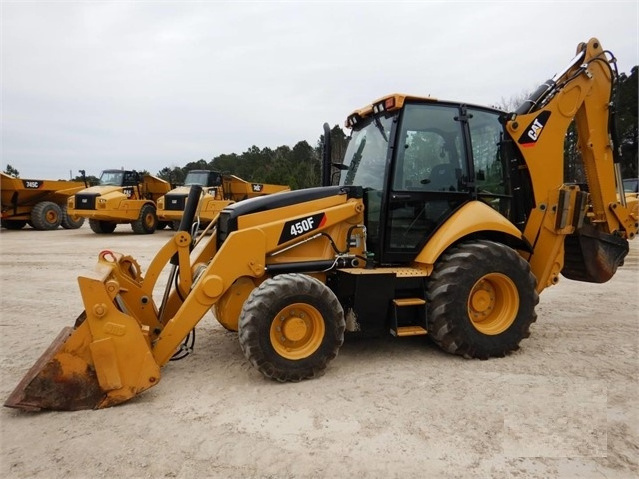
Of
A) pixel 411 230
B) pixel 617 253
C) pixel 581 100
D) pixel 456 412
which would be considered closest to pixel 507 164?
pixel 581 100

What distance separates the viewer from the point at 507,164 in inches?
184

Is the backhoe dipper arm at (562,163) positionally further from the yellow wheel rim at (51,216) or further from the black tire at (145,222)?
the yellow wheel rim at (51,216)

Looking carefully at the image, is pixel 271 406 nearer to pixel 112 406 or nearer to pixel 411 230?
pixel 112 406

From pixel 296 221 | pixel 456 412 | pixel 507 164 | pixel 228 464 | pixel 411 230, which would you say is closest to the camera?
pixel 228 464

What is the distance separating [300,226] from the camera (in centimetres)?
406

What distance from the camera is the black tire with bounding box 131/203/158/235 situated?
17.4 metres

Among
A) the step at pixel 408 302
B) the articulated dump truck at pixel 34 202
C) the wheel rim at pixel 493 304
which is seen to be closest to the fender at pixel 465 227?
the step at pixel 408 302

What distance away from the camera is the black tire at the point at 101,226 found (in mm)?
17636

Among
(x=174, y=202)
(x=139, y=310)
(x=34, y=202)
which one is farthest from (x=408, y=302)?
(x=34, y=202)

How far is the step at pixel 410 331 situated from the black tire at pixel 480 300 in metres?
0.10

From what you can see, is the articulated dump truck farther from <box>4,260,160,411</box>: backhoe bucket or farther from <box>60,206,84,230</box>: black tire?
<box>4,260,160,411</box>: backhoe bucket

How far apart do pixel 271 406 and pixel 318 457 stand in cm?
70

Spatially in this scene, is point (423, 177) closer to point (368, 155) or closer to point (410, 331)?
point (368, 155)

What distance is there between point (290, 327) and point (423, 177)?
188cm
